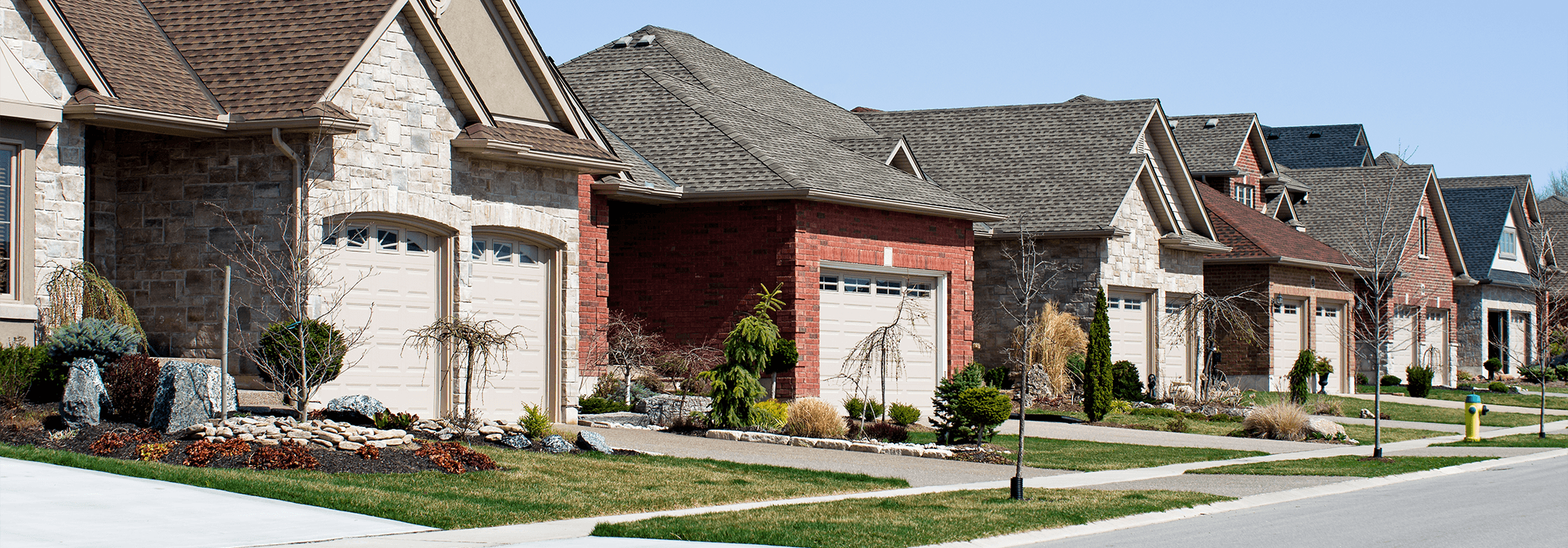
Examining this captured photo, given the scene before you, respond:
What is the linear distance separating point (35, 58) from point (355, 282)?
174 inches

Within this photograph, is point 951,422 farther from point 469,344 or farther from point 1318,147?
point 1318,147

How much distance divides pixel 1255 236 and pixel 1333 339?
6.23 m

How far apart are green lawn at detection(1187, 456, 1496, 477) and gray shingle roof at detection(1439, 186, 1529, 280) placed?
33.0 m

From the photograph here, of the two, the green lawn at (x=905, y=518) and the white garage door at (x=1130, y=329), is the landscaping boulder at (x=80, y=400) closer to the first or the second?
the green lawn at (x=905, y=518)

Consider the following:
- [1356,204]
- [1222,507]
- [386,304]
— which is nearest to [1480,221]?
[1356,204]

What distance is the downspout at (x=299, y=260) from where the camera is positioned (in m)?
15.4

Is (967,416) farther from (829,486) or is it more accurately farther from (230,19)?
(230,19)

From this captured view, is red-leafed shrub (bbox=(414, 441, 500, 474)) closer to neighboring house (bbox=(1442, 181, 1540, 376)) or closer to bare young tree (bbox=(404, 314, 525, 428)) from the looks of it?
bare young tree (bbox=(404, 314, 525, 428))

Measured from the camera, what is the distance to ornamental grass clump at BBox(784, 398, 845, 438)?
2055cm

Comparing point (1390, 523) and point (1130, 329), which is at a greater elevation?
point (1130, 329)

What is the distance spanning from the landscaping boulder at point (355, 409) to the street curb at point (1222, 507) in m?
8.06

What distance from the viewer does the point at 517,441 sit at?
55.8 ft

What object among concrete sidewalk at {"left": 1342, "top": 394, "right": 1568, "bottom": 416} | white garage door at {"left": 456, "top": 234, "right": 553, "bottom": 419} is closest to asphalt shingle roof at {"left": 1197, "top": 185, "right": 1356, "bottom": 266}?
concrete sidewalk at {"left": 1342, "top": 394, "right": 1568, "bottom": 416}

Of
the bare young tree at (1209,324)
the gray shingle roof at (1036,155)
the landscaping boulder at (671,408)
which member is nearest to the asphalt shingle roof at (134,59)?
the landscaping boulder at (671,408)
